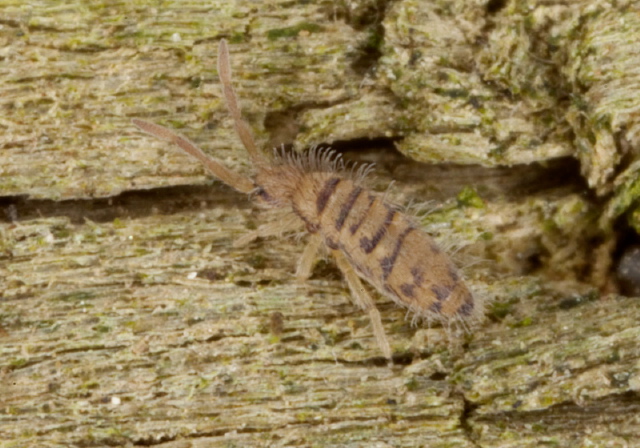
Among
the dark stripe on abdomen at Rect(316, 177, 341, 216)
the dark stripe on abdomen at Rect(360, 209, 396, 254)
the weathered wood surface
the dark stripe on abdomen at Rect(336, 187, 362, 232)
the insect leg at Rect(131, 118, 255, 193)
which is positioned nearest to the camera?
the weathered wood surface

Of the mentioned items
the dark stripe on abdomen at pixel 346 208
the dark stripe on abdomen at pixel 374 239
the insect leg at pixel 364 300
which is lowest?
the insect leg at pixel 364 300

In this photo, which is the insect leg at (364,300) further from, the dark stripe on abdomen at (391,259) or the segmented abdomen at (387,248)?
the dark stripe on abdomen at (391,259)

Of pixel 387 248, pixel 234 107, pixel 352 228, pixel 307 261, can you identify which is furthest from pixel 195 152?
pixel 387 248

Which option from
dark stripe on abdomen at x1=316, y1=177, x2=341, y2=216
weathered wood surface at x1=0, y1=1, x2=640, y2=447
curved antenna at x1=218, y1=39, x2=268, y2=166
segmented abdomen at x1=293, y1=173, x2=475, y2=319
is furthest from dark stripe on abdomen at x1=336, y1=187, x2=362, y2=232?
curved antenna at x1=218, y1=39, x2=268, y2=166

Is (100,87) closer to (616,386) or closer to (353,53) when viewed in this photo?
(353,53)

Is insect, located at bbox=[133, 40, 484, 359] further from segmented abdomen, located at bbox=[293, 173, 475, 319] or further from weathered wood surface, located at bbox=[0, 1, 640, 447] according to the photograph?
weathered wood surface, located at bbox=[0, 1, 640, 447]

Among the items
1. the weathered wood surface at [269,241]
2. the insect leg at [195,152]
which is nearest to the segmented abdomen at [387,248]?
the weathered wood surface at [269,241]
